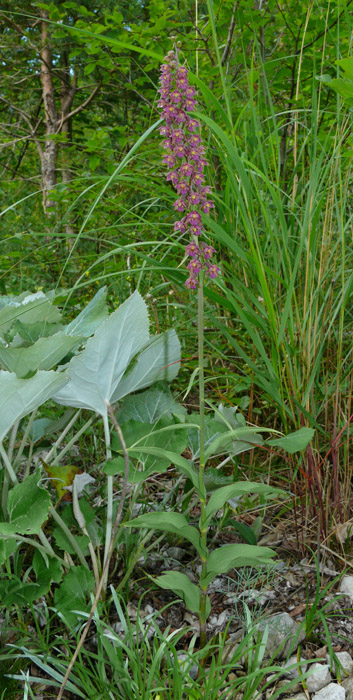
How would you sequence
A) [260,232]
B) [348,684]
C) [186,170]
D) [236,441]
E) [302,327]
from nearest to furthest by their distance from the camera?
[186,170]
[348,684]
[236,441]
[302,327]
[260,232]

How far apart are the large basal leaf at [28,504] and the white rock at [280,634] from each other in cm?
45

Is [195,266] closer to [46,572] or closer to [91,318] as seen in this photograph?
[91,318]

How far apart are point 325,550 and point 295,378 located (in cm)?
40

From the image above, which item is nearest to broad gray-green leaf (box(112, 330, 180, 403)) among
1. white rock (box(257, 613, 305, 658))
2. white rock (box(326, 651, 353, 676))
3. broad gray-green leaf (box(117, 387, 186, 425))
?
broad gray-green leaf (box(117, 387, 186, 425))

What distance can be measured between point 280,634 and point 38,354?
0.68m

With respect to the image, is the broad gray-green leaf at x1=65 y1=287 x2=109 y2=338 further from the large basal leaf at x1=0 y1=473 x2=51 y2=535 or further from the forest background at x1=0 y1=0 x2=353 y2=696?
the large basal leaf at x1=0 y1=473 x2=51 y2=535

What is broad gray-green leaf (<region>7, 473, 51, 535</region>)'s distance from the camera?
911mm

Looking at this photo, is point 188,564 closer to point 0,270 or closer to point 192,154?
point 192,154

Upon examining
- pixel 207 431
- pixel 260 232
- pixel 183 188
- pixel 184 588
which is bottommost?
pixel 184 588

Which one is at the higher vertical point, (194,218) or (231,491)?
(194,218)

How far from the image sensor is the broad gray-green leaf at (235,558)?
37.0 inches

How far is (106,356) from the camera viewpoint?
41.3 inches

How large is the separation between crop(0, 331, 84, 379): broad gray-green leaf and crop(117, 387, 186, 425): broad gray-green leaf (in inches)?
9.9

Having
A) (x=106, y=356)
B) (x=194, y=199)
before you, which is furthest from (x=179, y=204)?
(x=106, y=356)
